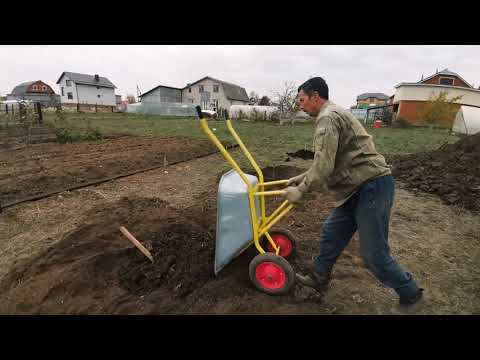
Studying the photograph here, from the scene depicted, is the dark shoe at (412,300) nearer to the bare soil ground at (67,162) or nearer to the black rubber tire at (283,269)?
the black rubber tire at (283,269)

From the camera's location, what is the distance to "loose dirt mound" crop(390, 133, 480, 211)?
549 centimetres

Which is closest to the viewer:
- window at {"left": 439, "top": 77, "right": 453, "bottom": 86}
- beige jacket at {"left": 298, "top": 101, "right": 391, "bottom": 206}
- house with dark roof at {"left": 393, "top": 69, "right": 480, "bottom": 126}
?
beige jacket at {"left": 298, "top": 101, "right": 391, "bottom": 206}

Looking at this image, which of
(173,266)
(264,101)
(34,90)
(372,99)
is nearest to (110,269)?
(173,266)

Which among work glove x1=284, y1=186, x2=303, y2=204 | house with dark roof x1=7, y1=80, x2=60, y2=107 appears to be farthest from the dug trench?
house with dark roof x1=7, y1=80, x2=60, y2=107

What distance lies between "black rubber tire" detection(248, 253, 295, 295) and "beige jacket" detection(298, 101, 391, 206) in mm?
713

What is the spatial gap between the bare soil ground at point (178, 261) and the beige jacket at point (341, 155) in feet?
3.72

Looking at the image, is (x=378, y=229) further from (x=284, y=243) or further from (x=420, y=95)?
(x=420, y=95)

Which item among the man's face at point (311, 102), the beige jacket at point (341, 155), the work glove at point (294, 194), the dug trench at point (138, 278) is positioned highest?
the man's face at point (311, 102)

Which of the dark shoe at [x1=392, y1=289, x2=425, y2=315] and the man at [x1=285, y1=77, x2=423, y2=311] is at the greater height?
the man at [x1=285, y1=77, x2=423, y2=311]

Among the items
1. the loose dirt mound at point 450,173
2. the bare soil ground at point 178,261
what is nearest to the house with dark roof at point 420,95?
the loose dirt mound at point 450,173

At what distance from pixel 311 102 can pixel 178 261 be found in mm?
2072

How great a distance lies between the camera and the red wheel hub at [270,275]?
8.13 feet

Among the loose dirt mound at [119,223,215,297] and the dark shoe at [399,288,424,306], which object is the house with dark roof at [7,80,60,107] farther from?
the dark shoe at [399,288,424,306]
